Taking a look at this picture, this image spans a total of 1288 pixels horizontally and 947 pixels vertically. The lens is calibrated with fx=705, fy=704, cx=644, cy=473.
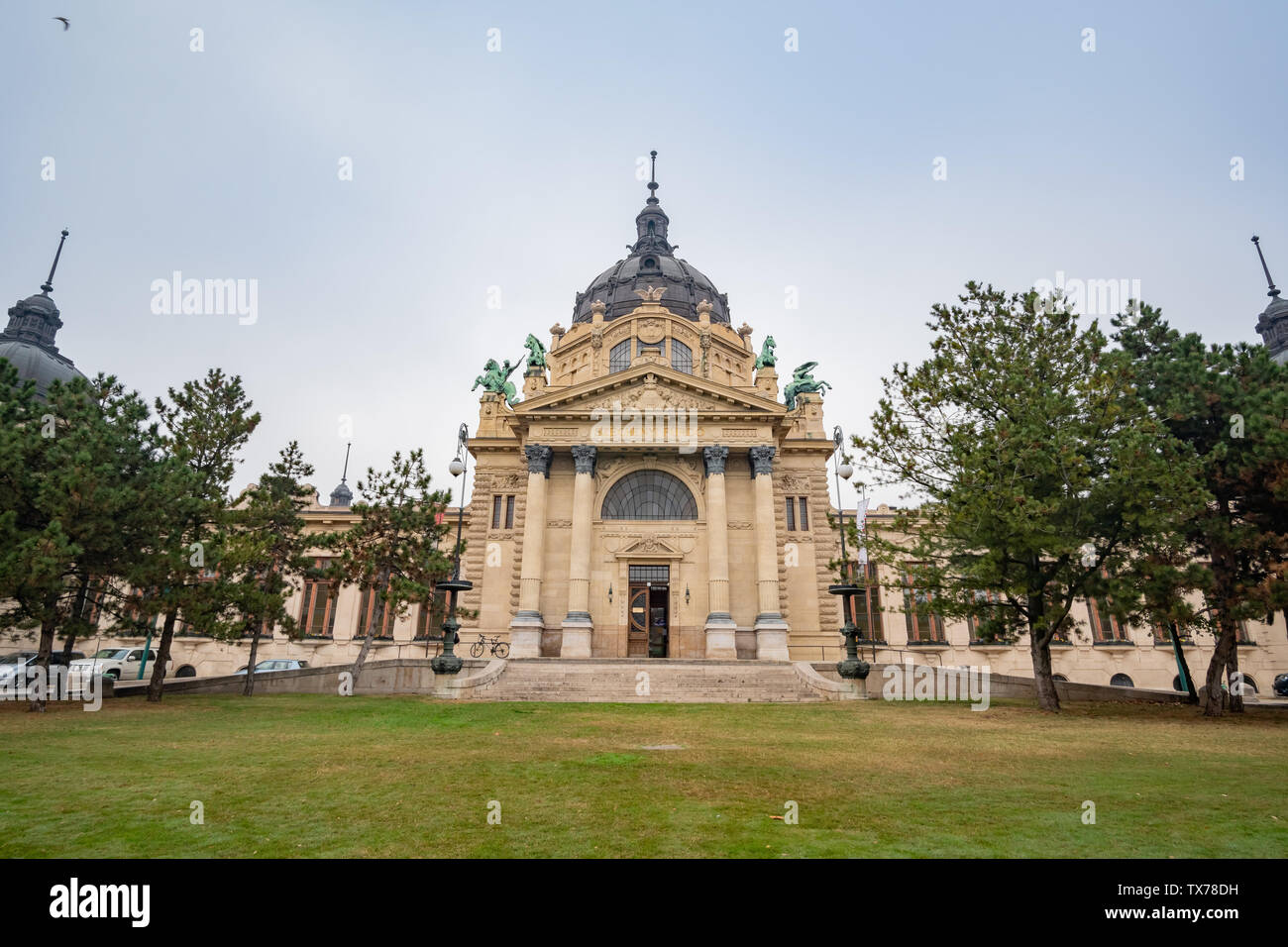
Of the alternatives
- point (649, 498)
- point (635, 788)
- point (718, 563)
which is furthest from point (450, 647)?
point (635, 788)

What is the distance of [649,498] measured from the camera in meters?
35.9

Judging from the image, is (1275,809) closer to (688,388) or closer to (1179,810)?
(1179,810)

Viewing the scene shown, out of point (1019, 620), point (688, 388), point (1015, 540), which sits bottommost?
point (1019, 620)

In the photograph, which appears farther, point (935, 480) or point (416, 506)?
point (416, 506)

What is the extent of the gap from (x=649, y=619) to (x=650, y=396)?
11.1 meters

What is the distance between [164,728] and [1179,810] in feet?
58.8

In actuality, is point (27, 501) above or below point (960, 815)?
above

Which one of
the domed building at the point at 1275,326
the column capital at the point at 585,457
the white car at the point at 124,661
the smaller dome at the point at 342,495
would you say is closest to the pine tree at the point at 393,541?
the column capital at the point at 585,457

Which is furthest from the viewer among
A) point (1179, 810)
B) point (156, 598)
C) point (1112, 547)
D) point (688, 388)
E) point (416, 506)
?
point (688, 388)

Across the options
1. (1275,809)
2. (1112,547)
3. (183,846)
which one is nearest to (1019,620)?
(1112,547)

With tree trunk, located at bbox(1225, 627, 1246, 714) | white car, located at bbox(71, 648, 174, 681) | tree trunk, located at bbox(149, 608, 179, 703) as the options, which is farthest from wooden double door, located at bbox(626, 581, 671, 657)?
white car, located at bbox(71, 648, 174, 681)

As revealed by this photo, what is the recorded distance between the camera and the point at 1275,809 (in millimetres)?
7277

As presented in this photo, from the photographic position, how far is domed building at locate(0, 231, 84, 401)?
5541 cm
